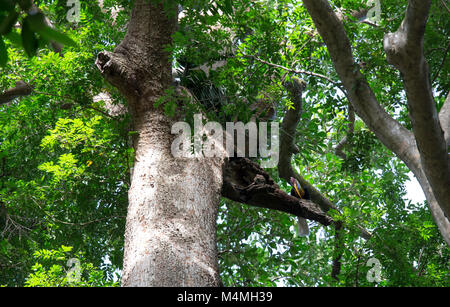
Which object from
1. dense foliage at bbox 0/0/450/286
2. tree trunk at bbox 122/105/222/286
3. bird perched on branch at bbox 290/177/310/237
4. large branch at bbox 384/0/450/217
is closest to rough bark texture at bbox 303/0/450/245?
large branch at bbox 384/0/450/217

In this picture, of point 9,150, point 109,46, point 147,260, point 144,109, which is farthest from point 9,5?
point 9,150

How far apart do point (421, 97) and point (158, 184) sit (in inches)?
78.6

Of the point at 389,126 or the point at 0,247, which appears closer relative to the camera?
the point at 389,126

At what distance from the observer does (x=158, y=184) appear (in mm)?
3523

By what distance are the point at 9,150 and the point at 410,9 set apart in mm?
5868

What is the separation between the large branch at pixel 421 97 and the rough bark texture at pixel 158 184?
1.64 metres

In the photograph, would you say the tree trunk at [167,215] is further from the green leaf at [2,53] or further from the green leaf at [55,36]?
the green leaf at [55,36]

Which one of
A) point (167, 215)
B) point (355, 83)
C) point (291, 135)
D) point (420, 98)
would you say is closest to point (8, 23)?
point (167, 215)

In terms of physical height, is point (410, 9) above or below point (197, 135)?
above

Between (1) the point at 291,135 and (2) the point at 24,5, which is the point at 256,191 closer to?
(1) the point at 291,135

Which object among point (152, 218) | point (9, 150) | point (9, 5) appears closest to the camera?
point (9, 5)

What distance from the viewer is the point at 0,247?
6.00 meters

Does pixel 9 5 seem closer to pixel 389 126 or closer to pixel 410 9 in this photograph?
pixel 410 9
